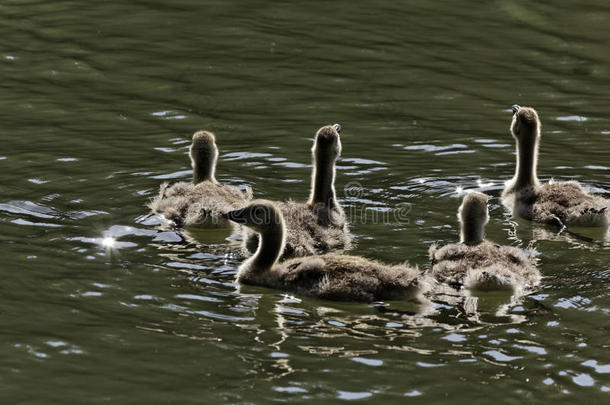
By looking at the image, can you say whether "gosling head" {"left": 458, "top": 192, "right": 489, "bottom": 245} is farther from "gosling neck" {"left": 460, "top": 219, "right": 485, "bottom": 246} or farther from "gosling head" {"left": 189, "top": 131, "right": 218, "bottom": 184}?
"gosling head" {"left": 189, "top": 131, "right": 218, "bottom": 184}

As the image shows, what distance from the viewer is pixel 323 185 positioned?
481 inches

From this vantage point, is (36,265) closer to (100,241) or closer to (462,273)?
(100,241)

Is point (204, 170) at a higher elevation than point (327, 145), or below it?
below

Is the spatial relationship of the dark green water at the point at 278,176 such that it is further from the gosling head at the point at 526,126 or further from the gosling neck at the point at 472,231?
the gosling head at the point at 526,126

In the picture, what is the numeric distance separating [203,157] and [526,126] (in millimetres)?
3749

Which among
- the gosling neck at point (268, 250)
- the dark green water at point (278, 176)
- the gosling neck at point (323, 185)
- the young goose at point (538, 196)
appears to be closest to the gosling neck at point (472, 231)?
the dark green water at point (278, 176)

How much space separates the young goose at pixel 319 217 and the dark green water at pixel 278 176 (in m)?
0.27

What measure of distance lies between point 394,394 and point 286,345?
1.14 m

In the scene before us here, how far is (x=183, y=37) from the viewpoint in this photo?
63.7 feet

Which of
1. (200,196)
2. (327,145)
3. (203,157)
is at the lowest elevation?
(200,196)

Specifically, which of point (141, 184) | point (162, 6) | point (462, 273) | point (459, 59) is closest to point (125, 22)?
point (162, 6)

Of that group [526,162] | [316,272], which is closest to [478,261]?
[316,272]

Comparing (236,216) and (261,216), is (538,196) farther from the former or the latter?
(236,216)

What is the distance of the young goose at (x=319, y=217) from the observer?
11.4m
